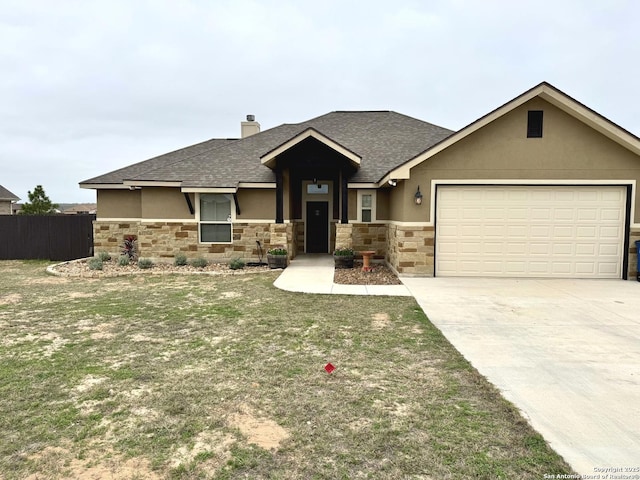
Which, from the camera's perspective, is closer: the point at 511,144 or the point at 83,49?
the point at 511,144

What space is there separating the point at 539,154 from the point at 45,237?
18.1 m

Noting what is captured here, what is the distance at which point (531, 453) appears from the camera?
2719 mm

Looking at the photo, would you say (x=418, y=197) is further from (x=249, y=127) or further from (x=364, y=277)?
(x=249, y=127)

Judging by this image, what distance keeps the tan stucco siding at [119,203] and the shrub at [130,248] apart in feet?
3.16

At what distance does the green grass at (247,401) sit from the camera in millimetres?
2619

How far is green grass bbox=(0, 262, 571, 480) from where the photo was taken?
2619 mm

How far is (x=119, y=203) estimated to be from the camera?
1408 centimetres

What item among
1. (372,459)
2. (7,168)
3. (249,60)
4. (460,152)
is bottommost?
(372,459)

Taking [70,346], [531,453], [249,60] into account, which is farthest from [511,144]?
[249,60]

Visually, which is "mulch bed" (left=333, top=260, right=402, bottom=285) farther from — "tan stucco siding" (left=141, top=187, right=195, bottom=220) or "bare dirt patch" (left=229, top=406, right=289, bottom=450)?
"bare dirt patch" (left=229, top=406, right=289, bottom=450)

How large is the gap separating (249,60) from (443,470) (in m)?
20.5

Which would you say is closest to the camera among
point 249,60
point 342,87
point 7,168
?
point 249,60

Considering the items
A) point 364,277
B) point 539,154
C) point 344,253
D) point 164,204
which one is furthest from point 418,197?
point 164,204

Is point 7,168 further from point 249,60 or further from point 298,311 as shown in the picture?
point 298,311
